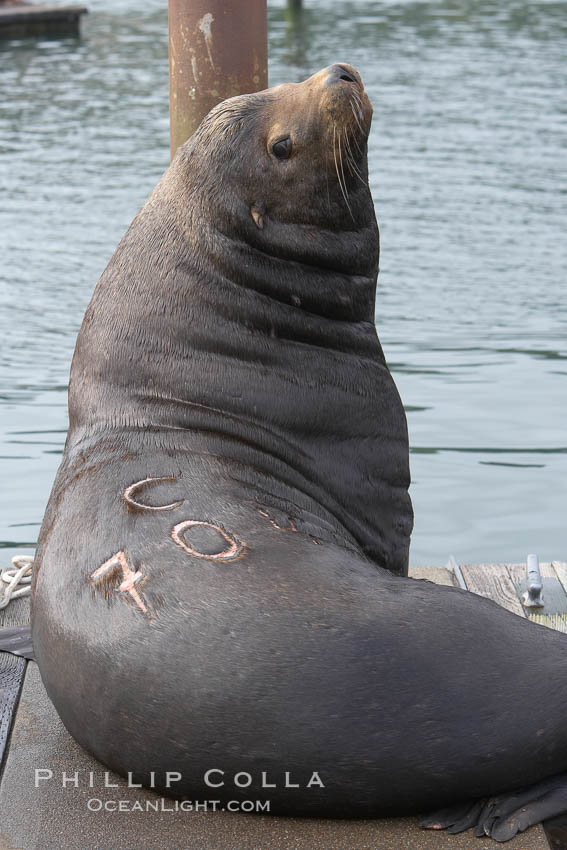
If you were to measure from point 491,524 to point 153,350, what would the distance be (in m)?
3.13

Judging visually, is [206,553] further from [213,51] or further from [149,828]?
[213,51]

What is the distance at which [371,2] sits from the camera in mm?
31016

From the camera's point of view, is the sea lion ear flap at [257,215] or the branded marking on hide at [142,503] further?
the sea lion ear flap at [257,215]

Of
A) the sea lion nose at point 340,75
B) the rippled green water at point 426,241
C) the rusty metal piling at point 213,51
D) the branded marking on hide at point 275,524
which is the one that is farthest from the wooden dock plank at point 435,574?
the rusty metal piling at point 213,51

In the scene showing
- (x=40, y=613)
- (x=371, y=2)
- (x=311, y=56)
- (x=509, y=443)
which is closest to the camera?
(x=40, y=613)

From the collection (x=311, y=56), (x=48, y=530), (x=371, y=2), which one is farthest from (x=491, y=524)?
(x=371, y=2)

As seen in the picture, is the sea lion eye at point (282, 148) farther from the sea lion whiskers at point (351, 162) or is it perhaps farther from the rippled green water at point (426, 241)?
the rippled green water at point (426, 241)

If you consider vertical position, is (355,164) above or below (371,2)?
above

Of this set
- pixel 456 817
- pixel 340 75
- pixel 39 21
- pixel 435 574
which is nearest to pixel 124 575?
pixel 456 817

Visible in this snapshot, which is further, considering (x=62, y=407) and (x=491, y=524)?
(x=62, y=407)

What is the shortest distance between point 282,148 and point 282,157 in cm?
2

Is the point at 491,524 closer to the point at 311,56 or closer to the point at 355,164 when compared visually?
the point at 355,164

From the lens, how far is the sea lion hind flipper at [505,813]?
2.87 m

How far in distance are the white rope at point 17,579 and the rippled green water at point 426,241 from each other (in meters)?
1.44
